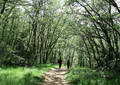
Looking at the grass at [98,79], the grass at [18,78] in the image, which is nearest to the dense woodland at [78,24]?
the grass at [98,79]

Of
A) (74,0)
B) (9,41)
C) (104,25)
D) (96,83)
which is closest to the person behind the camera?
(96,83)

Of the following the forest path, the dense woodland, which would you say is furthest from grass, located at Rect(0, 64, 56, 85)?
the dense woodland

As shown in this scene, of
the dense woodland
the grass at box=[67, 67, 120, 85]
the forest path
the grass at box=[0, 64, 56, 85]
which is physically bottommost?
the forest path

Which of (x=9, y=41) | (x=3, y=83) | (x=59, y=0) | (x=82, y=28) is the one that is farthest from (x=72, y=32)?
(x=9, y=41)

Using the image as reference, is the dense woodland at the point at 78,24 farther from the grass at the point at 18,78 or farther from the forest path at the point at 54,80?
the forest path at the point at 54,80

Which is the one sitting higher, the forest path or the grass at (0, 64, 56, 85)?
the grass at (0, 64, 56, 85)

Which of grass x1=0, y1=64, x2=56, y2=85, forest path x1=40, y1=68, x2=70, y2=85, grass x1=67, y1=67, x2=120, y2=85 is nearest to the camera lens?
grass x1=0, y1=64, x2=56, y2=85

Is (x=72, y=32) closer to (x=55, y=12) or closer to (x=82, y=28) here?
(x=82, y=28)

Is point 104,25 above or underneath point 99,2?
underneath

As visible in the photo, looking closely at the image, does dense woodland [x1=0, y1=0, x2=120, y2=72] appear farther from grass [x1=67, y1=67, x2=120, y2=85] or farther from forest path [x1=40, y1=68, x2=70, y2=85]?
forest path [x1=40, y1=68, x2=70, y2=85]

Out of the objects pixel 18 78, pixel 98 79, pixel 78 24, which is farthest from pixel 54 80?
pixel 78 24

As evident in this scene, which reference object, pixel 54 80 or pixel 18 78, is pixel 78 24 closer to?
pixel 54 80

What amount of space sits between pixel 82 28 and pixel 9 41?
2016 centimetres

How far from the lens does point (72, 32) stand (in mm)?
16547
